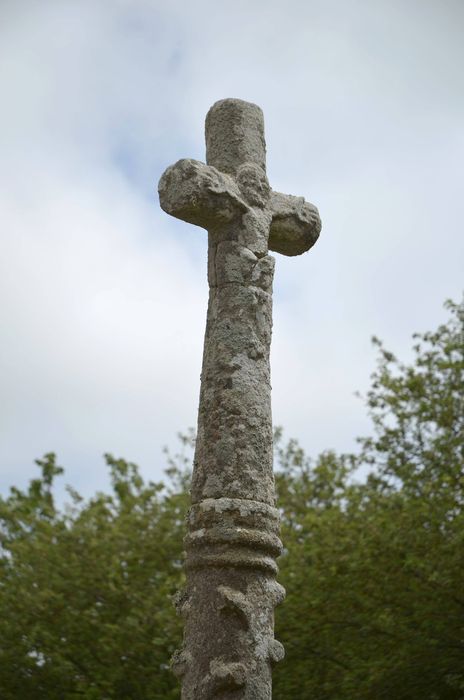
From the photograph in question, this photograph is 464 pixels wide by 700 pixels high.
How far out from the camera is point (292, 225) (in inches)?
287

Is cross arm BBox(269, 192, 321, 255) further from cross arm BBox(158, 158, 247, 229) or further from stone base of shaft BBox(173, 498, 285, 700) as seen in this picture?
stone base of shaft BBox(173, 498, 285, 700)

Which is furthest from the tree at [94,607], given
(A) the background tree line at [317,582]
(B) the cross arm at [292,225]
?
(B) the cross arm at [292,225]

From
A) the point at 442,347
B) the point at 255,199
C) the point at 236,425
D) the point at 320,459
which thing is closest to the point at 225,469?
the point at 236,425

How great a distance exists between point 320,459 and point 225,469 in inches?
572

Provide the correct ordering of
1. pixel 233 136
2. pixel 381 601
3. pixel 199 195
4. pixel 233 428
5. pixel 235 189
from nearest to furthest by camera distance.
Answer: pixel 233 428 → pixel 199 195 → pixel 235 189 → pixel 233 136 → pixel 381 601

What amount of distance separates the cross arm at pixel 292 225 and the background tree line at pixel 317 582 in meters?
6.83

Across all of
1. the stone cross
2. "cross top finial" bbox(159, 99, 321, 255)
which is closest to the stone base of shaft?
the stone cross

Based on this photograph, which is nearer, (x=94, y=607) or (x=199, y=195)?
(x=199, y=195)

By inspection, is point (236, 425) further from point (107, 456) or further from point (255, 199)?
point (107, 456)

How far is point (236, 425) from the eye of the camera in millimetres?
6133

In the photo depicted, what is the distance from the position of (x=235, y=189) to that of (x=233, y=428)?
1.62 meters

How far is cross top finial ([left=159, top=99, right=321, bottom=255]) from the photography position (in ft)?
21.6

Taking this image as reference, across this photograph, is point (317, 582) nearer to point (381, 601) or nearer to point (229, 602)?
point (381, 601)

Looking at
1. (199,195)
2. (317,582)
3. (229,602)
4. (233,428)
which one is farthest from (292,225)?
(317,582)
